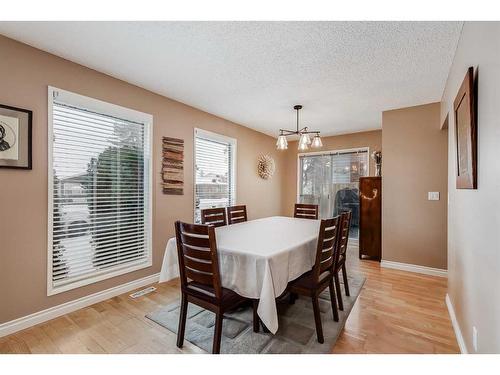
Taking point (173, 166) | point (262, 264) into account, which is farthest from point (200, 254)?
point (173, 166)

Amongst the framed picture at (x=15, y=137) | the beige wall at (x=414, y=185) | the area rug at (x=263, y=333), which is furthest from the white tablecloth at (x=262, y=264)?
the beige wall at (x=414, y=185)

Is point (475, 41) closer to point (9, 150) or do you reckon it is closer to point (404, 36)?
point (404, 36)

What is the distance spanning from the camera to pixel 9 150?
1.95 meters

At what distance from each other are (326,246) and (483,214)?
96 centimetres

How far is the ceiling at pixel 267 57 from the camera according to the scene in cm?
184

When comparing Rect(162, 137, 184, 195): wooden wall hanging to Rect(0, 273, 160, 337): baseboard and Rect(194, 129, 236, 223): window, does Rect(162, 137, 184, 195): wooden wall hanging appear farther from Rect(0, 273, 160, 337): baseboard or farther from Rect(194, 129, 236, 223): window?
Rect(0, 273, 160, 337): baseboard

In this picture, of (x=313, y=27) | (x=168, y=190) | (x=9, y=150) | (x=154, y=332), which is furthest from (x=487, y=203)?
(x=9, y=150)

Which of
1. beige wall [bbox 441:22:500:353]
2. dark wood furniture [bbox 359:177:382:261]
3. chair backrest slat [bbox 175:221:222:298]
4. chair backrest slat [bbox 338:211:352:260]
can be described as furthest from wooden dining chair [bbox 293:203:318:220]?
chair backrest slat [bbox 175:221:222:298]

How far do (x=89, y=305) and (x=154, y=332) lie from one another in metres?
0.95

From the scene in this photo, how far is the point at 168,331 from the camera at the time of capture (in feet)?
6.54

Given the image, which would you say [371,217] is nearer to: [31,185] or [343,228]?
[343,228]

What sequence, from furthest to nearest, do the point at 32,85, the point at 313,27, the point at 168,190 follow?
the point at 168,190 < the point at 32,85 < the point at 313,27

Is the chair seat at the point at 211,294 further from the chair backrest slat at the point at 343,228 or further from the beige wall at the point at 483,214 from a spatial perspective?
the beige wall at the point at 483,214

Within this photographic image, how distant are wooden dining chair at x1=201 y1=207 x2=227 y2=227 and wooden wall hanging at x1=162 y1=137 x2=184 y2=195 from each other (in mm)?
686
